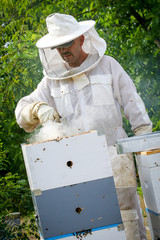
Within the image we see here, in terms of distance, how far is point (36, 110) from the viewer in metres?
2.59

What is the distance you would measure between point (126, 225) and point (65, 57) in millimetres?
1204

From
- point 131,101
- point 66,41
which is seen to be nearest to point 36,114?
point 66,41

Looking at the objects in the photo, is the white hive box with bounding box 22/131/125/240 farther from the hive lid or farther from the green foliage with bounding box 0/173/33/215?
the green foliage with bounding box 0/173/33/215

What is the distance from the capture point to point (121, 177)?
8.53 feet

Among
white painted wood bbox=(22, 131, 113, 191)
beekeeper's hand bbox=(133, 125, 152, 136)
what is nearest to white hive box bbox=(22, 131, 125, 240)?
white painted wood bbox=(22, 131, 113, 191)

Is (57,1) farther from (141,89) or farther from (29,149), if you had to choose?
(29,149)

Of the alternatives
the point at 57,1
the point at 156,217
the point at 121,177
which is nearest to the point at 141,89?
the point at 57,1

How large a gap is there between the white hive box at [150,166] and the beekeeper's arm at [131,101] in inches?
21.9

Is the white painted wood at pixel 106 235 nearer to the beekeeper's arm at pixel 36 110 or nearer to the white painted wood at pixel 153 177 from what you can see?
the white painted wood at pixel 153 177

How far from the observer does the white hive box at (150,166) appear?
2.08 metres

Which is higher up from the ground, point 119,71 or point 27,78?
point 27,78

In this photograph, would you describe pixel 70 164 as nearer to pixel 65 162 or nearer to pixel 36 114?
pixel 65 162

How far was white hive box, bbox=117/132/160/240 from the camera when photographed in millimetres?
2080

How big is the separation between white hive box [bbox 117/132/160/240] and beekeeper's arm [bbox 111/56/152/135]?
21.9 inches
